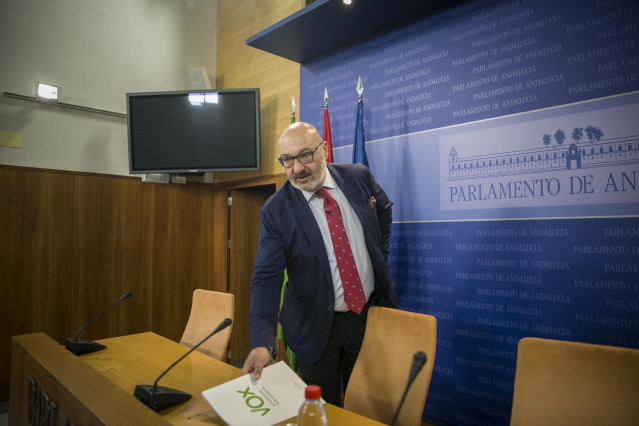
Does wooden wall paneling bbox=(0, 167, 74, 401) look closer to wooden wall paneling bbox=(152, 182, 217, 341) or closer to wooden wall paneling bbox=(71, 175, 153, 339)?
wooden wall paneling bbox=(71, 175, 153, 339)

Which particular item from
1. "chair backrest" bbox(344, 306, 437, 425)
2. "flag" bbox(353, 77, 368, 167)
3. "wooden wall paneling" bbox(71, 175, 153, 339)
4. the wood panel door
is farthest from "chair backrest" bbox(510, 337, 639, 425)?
"wooden wall paneling" bbox(71, 175, 153, 339)

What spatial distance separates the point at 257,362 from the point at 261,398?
114 mm

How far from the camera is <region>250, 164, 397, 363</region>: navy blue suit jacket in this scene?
74.0 inches

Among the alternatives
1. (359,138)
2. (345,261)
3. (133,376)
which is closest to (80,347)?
(133,376)

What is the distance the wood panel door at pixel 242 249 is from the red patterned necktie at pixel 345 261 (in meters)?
2.84

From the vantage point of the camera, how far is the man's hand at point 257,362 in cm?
139

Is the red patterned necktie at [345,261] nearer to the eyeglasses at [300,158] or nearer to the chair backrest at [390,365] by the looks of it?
the chair backrest at [390,365]

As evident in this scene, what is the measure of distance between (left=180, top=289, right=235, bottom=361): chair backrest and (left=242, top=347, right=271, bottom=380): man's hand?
1.05 m

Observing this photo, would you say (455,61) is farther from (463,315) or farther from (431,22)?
(463,315)

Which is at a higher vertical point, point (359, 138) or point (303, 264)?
point (359, 138)

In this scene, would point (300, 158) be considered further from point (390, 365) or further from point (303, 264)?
point (390, 365)

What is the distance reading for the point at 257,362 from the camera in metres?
1.38

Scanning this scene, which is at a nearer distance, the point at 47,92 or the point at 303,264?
the point at 303,264

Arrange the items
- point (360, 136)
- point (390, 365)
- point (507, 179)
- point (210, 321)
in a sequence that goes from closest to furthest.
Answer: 1. point (390, 365)
2. point (507, 179)
3. point (210, 321)
4. point (360, 136)
